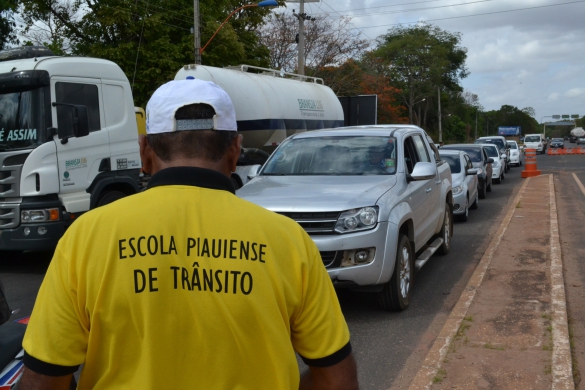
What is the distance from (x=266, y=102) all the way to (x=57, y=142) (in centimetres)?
724

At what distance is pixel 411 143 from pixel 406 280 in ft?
7.42

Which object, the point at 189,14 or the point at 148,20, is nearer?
the point at 148,20

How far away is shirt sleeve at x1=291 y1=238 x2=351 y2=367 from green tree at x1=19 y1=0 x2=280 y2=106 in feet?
84.8

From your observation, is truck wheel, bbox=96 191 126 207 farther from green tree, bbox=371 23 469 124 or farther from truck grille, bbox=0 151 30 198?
green tree, bbox=371 23 469 124

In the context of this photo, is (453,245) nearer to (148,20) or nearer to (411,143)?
(411,143)

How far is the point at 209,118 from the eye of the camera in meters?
1.87

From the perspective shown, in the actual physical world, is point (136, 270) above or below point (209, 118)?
below

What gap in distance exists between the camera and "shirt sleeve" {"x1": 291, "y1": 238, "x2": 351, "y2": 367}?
1.85 m

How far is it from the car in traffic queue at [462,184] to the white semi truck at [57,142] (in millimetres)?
6761

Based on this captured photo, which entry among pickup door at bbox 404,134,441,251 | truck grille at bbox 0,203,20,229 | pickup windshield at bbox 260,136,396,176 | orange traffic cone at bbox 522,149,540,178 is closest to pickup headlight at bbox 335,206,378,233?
pickup door at bbox 404,134,441,251

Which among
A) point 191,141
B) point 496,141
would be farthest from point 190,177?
point 496,141

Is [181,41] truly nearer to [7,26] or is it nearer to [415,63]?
[7,26]

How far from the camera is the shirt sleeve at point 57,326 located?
1724 millimetres

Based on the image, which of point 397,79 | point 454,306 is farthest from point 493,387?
point 397,79
